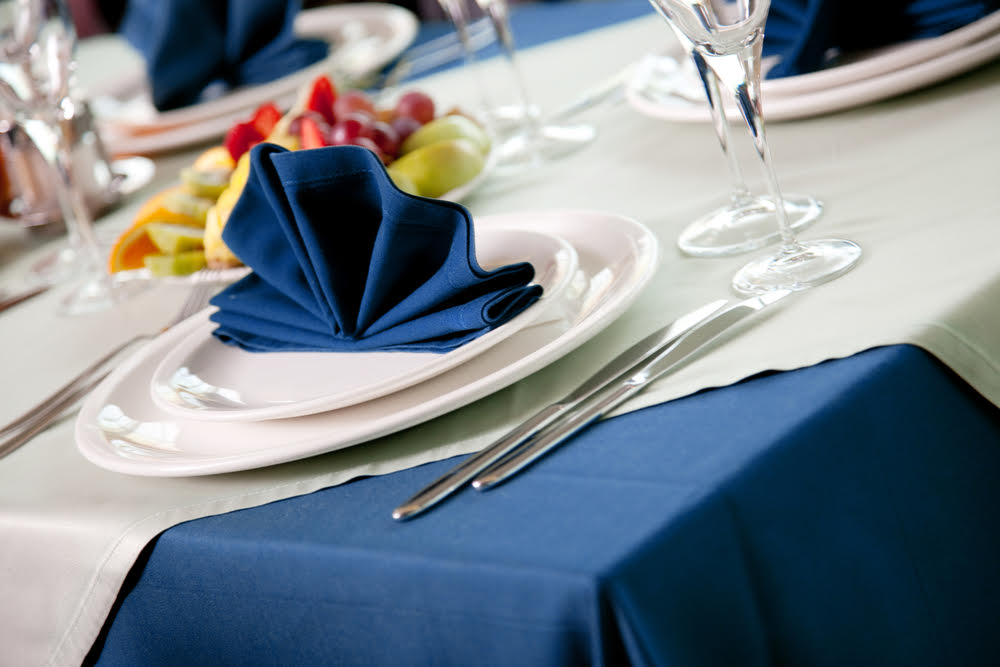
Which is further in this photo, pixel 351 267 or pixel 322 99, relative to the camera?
pixel 322 99

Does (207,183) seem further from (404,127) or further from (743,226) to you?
(743,226)

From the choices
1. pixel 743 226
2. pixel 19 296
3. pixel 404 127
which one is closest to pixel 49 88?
pixel 19 296

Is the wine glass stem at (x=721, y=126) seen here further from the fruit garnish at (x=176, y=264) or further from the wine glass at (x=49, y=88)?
the wine glass at (x=49, y=88)

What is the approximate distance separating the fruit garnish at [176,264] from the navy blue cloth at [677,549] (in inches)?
16.5

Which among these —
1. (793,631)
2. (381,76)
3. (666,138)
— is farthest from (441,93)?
(793,631)

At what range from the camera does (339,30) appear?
1702 millimetres

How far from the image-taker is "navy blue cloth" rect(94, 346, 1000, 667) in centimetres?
38

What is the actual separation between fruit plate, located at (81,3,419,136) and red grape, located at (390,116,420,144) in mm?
474

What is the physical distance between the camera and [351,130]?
91 centimetres

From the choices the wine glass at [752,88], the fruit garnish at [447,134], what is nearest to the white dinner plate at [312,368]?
the wine glass at [752,88]

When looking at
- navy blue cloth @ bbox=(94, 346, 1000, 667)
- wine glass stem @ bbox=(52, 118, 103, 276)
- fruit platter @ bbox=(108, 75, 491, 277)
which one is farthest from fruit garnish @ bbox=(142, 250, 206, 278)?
navy blue cloth @ bbox=(94, 346, 1000, 667)

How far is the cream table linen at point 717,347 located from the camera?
1.57ft

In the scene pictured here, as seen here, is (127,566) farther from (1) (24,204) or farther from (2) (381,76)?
(2) (381,76)

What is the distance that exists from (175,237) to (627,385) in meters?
0.54
